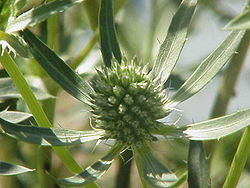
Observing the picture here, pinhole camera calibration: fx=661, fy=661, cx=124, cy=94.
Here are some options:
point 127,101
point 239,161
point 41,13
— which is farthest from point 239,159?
point 41,13

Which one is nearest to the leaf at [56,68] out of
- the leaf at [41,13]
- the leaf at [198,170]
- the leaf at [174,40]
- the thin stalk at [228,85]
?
the leaf at [41,13]

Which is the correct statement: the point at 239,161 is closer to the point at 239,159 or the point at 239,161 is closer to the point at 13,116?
the point at 239,159

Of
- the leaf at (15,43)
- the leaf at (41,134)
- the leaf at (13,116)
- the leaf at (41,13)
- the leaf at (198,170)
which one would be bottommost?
the leaf at (198,170)

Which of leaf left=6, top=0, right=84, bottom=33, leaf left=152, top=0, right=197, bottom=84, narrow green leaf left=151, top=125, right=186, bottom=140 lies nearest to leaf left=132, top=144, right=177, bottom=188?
narrow green leaf left=151, top=125, right=186, bottom=140

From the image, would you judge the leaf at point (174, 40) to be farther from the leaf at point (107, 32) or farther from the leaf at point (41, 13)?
the leaf at point (41, 13)

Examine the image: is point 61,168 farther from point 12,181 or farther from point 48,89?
point 48,89
